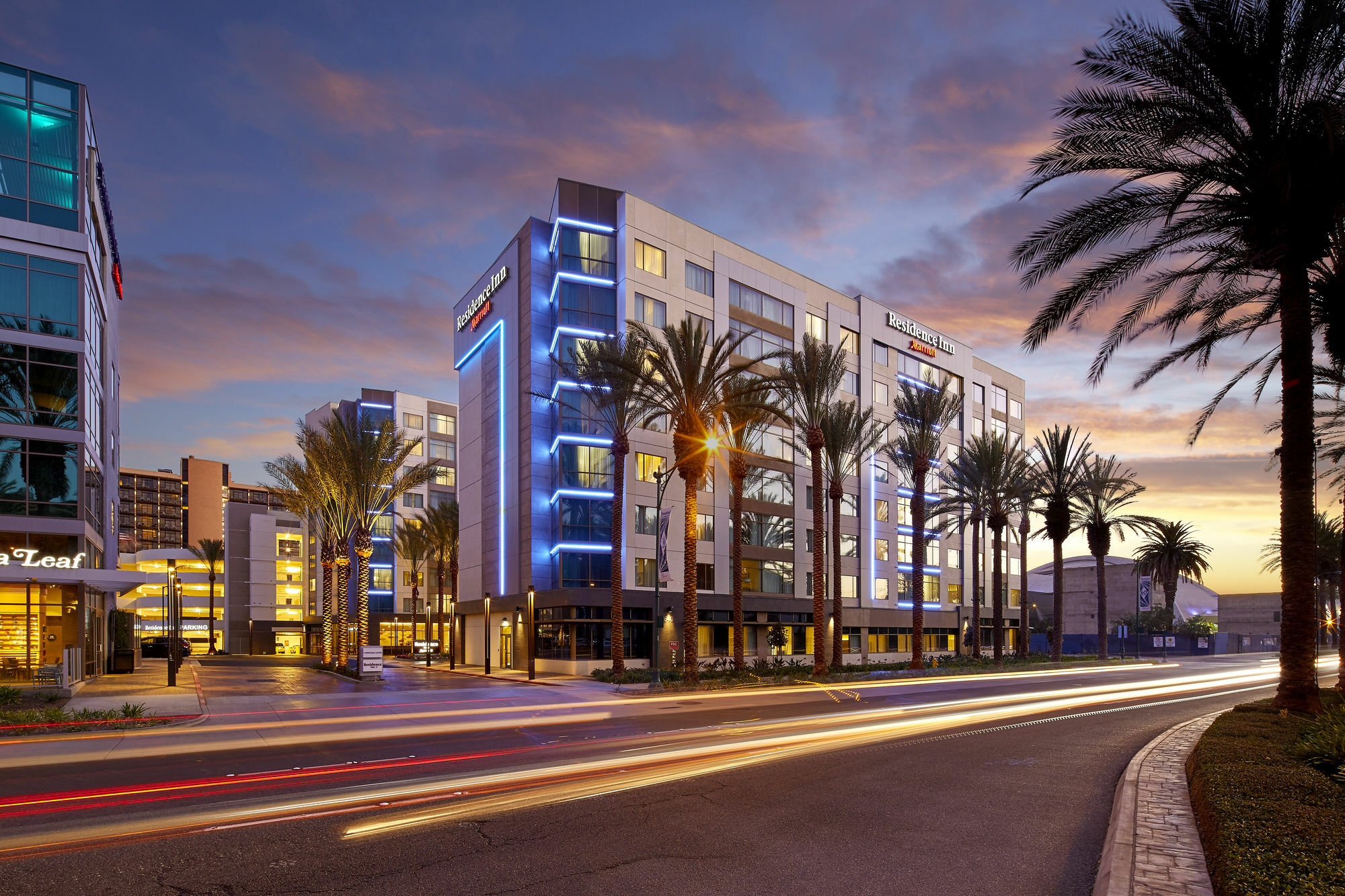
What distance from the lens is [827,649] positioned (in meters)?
63.8

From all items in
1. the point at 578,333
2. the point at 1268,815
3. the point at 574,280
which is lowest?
the point at 1268,815

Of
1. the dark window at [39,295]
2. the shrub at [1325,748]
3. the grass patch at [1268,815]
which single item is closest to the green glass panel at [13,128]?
the dark window at [39,295]

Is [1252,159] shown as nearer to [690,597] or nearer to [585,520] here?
[690,597]

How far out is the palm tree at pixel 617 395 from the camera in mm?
36781

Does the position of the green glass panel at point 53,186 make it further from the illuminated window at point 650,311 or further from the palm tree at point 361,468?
the illuminated window at point 650,311

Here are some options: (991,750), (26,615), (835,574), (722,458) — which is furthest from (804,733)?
(722,458)

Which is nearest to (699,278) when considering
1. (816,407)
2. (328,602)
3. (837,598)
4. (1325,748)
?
(816,407)

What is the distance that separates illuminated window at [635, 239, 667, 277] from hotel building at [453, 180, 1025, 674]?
124mm

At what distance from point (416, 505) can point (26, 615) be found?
2689 inches

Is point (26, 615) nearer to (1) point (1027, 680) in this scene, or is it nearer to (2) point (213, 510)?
(1) point (1027, 680)

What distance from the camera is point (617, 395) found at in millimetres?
37469

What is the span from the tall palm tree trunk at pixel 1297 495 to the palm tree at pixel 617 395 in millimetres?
23070

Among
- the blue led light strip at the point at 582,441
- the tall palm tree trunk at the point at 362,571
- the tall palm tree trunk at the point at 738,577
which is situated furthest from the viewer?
the blue led light strip at the point at 582,441

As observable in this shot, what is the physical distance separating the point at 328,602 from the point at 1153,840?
55.7 meters
